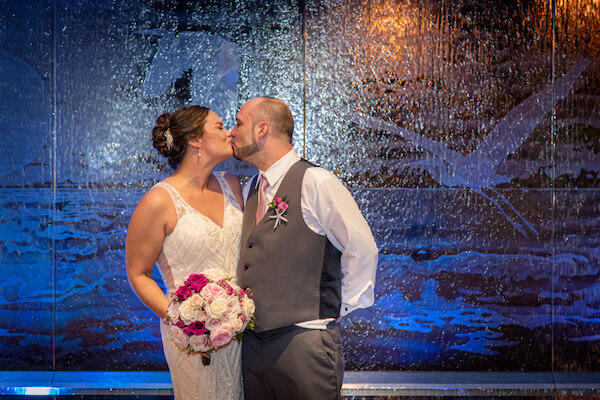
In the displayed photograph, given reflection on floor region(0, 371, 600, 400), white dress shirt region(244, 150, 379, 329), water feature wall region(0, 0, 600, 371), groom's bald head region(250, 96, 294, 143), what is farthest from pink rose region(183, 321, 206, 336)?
water feature wall region(0, 0, 600, 371)

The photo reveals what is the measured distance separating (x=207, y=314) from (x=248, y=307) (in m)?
0.18

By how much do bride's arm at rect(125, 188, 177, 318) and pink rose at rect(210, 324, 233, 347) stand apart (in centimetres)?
45

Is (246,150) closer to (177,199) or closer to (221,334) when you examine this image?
(177,199)

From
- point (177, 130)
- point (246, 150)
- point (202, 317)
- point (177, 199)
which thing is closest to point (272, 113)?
point (246, 150)

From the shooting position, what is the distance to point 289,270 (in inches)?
95.3

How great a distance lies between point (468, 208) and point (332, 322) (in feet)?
5.93

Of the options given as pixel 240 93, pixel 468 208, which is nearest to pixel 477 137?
pixel 468 208

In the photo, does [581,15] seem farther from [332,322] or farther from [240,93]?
[332,322]

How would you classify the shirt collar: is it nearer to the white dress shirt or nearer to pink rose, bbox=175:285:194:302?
the white dress shirt

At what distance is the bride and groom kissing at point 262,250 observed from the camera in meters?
2.43

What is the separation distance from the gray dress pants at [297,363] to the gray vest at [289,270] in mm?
64

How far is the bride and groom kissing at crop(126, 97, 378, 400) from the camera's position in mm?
2434

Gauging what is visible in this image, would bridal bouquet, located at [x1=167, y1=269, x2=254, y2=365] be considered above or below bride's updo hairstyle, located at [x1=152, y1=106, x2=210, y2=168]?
below

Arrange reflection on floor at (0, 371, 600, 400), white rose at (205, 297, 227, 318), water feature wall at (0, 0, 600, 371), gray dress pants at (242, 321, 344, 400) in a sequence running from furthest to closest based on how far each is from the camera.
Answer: water feature wall at (0, 0, 600, 371)
reflection on floor at (0, 371, 600, 400)
gray dress pants at (242, 321, 344, 400)
white rose at (205, 297, 227, 318)
